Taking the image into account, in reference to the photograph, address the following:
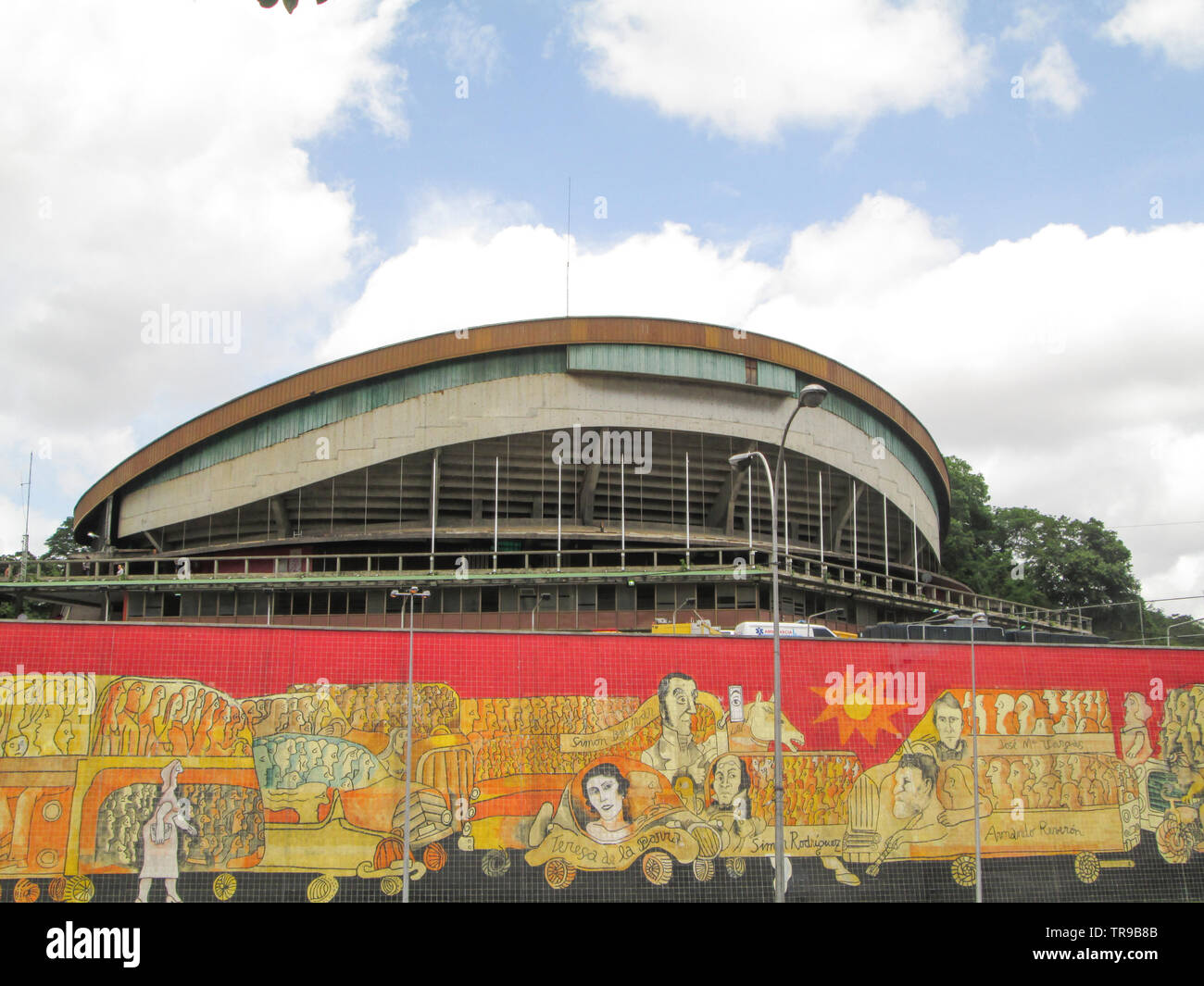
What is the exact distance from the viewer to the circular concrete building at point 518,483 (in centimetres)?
4438

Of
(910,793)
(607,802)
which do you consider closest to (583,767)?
(607,802)

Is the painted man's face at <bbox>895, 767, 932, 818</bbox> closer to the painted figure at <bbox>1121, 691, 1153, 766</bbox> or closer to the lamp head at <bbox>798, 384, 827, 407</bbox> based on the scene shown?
the painted figure at <bbox>1121, 691, 1153, 766</bbox>

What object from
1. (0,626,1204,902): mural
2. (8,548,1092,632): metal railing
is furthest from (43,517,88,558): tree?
(0,626,1204,902): mural

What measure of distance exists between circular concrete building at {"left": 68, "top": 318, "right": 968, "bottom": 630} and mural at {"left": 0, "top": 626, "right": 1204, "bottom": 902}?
14.8 meters

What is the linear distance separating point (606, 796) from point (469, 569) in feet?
66.5

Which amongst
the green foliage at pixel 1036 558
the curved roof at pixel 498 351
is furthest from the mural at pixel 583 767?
the green foliage at pixel 1036 558

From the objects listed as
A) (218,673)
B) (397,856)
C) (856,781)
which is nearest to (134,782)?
(218,673)

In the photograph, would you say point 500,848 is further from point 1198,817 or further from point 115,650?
point 1198,817

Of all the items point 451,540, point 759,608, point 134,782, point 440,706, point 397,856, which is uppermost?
point 451,540

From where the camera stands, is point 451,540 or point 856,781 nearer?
point 856,781

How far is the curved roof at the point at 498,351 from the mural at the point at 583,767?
22.6 metres

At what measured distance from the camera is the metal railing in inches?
1695

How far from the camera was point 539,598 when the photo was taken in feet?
145
